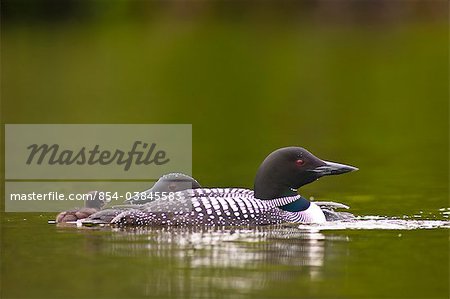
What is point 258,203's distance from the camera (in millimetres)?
9547

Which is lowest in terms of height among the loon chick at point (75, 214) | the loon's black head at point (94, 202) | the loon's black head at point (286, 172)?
the loon chick at point (75, 214)

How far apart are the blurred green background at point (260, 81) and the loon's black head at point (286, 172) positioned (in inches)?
22.6

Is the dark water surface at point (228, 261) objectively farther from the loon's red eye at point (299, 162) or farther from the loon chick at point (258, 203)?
the loon's red eye at point (299, 162)

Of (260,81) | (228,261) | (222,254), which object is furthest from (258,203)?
(260,81)

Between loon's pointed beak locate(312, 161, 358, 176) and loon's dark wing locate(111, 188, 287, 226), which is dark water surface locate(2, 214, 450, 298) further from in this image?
loon's pointed beak locate(312, 161, 358, 176)

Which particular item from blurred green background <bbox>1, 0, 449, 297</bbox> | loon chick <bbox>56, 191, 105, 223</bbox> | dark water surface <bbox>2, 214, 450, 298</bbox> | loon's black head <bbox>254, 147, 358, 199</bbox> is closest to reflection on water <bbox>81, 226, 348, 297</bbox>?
dark water surface <bbox>2, 214, 450, 298</bbox>

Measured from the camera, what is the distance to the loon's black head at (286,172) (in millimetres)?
9617

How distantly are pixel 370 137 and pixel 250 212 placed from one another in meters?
6.73

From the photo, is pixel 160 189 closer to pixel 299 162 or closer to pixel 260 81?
pixel 299 162

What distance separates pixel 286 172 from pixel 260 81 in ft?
50.7

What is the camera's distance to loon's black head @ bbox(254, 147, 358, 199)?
31.6 ft

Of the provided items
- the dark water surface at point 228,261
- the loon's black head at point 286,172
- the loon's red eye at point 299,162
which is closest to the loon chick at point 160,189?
the dark water surface at point 228,261

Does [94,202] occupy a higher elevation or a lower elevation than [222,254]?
higher

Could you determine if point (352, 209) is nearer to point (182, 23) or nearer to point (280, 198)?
point (280, 198)
